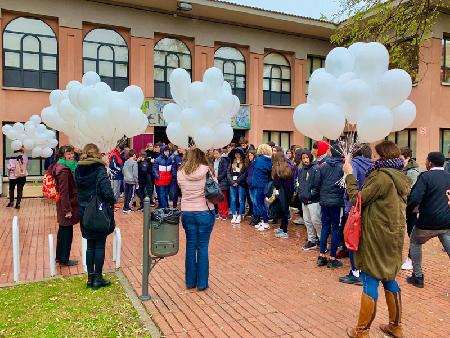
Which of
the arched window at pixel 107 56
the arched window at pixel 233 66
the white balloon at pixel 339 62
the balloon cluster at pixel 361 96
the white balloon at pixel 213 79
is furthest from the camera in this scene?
the arched window at pixel 233 66

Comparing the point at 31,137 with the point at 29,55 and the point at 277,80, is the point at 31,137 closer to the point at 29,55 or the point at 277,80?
the point at 29,55

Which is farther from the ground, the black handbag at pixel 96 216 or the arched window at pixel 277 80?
the arched window at pixel 277 80

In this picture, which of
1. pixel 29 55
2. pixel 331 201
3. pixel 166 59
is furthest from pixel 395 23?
pixel 29 55

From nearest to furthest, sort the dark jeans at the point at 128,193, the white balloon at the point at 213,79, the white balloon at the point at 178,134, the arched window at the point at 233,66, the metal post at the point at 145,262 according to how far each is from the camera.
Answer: the metal post at the point at 145,262 → the white balloon at the point at 213,79 → the white balloon at the point at 178,134 → the dark jeans at the point at 128,193 → the arched window at the point at 233,66

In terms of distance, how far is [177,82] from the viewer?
539 centimetres

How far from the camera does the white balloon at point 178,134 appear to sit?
5.33 metres

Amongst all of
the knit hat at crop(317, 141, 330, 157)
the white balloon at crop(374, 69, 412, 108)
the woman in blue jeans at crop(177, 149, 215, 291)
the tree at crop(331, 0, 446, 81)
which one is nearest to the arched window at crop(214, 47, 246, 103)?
the tree at crop(331, 0, 446, 81)

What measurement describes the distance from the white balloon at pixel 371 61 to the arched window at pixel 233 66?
16.8 meters

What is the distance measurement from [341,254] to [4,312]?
5.10 meters

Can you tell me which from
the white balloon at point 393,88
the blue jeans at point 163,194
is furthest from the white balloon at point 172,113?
the blue jeans at point 163,194

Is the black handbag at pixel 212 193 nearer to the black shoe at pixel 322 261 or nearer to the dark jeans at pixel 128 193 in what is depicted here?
the black shoe at pixel 322 261

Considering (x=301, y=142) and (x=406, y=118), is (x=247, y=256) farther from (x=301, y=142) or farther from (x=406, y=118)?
(x=301, y=142)

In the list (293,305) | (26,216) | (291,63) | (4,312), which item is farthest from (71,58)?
(293,305)

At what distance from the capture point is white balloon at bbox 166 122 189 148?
533cm
